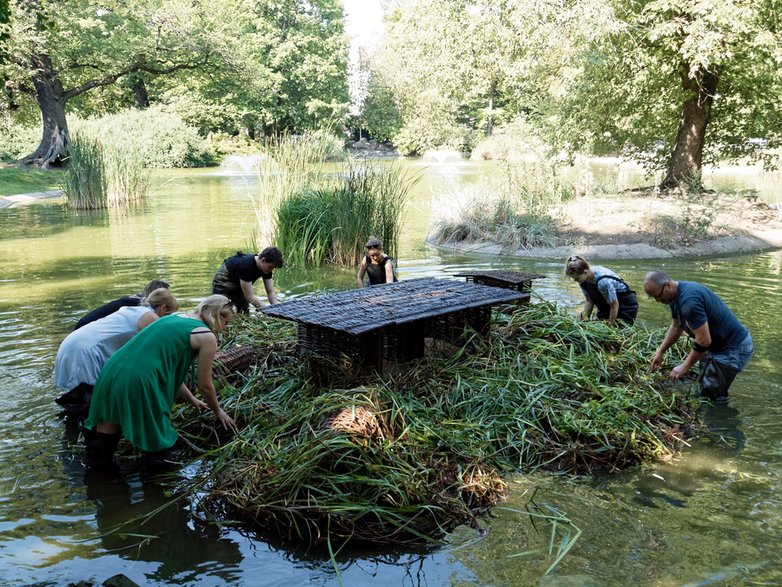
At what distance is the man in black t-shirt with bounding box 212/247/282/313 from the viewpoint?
716 cm

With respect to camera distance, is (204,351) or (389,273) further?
(389,273)

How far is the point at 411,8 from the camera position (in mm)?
17562

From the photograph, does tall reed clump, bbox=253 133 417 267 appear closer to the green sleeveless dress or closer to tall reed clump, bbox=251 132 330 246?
tall reed clump, bbox=251 132 330 246

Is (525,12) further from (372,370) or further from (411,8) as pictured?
(372,370)

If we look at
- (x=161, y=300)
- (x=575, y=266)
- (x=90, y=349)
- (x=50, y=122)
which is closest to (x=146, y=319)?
(x=161, y=300)

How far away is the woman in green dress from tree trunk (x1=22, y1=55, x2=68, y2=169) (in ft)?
94.2

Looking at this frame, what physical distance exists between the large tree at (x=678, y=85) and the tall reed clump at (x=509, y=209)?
251 cm

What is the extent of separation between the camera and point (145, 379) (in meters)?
4.38

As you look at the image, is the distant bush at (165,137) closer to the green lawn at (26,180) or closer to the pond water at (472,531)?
the green lawn at (26,180)

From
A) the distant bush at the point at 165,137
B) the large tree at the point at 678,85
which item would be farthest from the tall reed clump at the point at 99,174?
the large tree at the point at 678,85

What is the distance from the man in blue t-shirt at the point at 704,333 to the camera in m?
5.56

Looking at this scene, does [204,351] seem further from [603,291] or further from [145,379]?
[603,291]

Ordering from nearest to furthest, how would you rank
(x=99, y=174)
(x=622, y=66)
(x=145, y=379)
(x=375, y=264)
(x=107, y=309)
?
(x=145, y=379), (x=107, y=309), (x=375, y=264), (x=622, y=66), (x=99, y=174)

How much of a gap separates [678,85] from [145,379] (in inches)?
691
